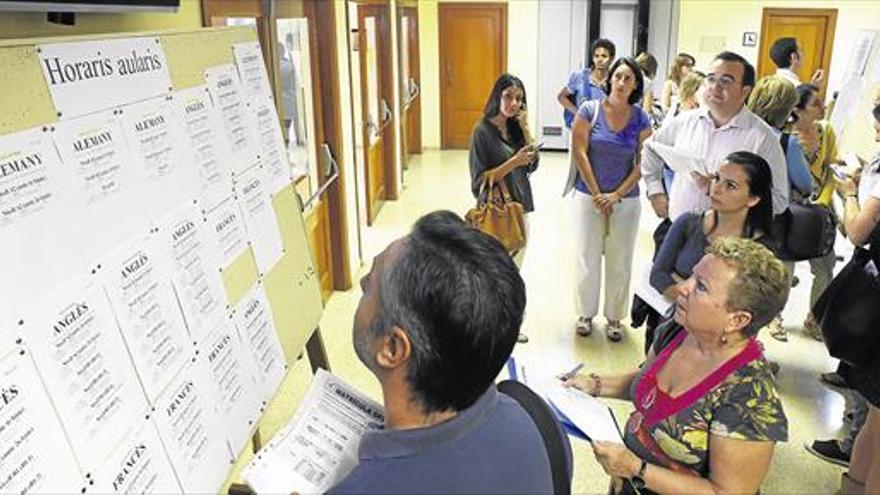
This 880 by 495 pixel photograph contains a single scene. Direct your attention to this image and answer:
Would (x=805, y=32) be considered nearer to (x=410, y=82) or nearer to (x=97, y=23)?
(x=410, y=82)

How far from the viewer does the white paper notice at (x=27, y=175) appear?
1021 mm

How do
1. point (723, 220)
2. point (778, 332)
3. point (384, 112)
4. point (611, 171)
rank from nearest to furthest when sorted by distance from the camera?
point (723, 220) < point (611, 171) < point (778, 332) < point (384, 112)

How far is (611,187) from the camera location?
3.65 meters

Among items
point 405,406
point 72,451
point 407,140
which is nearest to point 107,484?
point 72,451

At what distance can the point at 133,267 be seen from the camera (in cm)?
129

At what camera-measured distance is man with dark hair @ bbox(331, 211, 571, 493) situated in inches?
38.8

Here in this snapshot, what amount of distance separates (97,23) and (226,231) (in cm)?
60

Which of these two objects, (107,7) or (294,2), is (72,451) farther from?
(294,2)

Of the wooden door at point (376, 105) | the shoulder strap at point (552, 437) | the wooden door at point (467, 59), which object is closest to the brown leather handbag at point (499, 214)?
the wooden door at point (376, 105)

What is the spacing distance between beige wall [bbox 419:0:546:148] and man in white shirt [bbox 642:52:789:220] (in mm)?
6120

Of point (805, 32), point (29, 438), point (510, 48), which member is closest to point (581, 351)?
point (29, 438)

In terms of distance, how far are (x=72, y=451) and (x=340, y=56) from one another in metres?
3.50

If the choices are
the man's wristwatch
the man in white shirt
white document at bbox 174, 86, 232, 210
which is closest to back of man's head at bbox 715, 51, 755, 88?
the man in white shirt

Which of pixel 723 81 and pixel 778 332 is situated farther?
pixel 778 332
